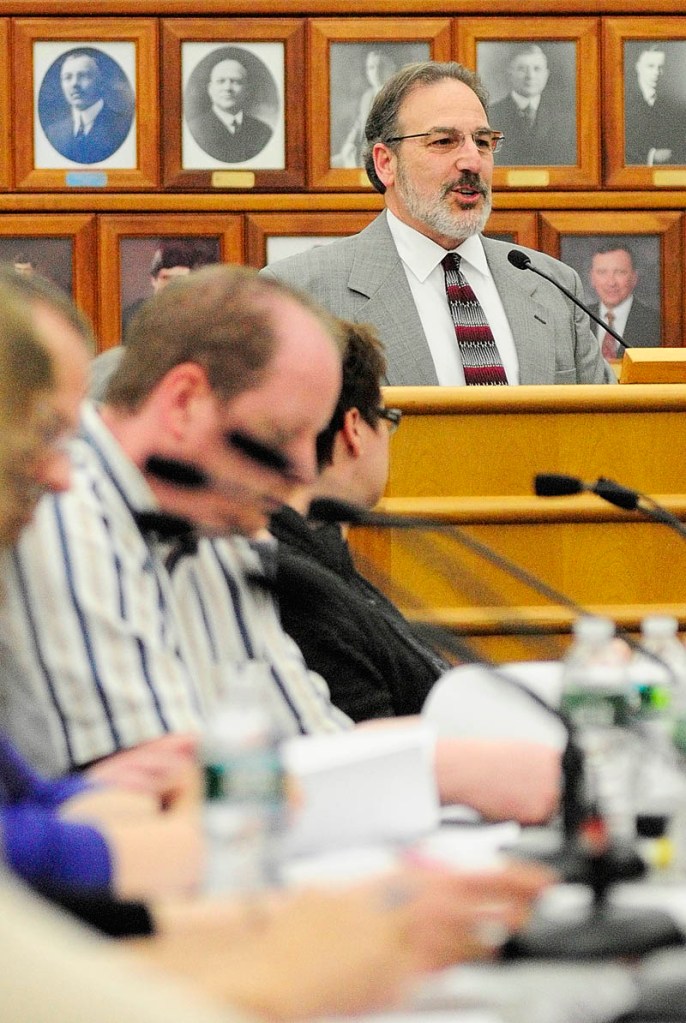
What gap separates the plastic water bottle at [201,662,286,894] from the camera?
115 cm

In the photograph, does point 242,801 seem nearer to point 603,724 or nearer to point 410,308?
point 603,724

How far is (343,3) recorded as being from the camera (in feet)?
18.2

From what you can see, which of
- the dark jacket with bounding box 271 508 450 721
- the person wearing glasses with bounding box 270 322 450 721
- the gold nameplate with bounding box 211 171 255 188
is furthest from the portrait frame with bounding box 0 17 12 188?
the dark jacket with bounding box 271 508 450 721

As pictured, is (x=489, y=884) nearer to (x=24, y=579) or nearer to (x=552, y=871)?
(x=552, y=871)

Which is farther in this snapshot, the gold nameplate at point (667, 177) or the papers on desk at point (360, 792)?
the gold nameplate at point (667, 177)

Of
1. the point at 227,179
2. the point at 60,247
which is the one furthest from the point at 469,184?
the point at 60,247

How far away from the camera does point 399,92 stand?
4.38 metres

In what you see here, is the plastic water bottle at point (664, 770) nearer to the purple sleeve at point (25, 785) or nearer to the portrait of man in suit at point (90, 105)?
the purple sleeve at point (25, 785)

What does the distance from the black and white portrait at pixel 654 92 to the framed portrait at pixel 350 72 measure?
631mm

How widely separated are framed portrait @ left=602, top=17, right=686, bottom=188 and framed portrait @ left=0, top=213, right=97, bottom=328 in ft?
5.80

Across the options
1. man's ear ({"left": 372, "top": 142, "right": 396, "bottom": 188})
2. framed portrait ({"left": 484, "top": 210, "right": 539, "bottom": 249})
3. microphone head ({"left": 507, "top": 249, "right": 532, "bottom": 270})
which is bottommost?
microphone head ({"left": 507, "top": 249, "right": 532, "bottom": 270})

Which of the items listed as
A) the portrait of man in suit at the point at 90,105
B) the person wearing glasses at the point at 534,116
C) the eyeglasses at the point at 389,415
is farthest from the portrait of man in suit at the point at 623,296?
the eyeglasses at the point at 389,415

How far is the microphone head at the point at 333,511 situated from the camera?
1.89 meters

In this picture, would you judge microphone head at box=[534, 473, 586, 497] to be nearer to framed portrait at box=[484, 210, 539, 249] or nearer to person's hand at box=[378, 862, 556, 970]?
person's hand at box=[378, 862, 556, 970]
